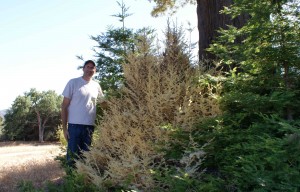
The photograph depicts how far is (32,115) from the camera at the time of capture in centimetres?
4684

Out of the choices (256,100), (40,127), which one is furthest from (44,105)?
(256,100)

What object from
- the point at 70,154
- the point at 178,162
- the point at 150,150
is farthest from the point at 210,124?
the point at 70,154

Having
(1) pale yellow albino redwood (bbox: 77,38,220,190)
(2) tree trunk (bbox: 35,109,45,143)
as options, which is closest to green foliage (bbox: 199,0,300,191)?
(1) pale yellow albino redwood (bbox: 77,38,220,190)

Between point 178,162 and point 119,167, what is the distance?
751mm

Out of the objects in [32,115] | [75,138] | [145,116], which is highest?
[145,116]

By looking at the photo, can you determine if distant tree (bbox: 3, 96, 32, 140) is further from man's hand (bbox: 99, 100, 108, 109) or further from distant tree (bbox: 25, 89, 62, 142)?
man's hand (bbox: 99, 100, 108, 109)

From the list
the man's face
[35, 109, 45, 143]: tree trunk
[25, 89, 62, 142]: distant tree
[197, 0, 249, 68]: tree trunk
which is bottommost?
[35, 109, 45, 143]: tree trunk

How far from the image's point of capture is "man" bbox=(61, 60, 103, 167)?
5746 mm

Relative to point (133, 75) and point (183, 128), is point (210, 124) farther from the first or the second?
point (133, 75)

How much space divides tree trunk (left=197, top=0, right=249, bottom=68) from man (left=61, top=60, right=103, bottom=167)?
2.27m

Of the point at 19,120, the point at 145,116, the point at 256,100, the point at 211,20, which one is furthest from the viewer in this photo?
the point at 19,120

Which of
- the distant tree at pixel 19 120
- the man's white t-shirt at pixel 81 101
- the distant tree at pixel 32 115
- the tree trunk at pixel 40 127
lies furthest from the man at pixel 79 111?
the distant tree at pixel 19 120

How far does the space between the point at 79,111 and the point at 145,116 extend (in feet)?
5.01

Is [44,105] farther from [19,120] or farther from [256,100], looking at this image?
[256,100]
